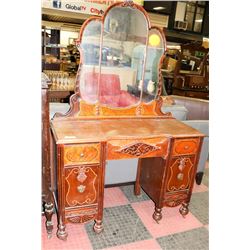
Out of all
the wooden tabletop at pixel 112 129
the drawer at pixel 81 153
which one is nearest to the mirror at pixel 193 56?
the wooden tabletop at pixel 112 129

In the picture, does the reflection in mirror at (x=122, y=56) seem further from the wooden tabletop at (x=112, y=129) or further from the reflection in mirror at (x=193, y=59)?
the reflection in mirror at (x=193, y=59)

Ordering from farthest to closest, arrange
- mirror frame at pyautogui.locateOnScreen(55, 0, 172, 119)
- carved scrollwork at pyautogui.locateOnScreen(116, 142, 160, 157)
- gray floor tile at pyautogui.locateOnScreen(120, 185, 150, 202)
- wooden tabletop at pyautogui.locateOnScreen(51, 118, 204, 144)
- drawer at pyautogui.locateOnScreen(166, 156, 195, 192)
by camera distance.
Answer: gray floor tile at pyautogui.locateOnScreen(120, 185, 150, 202)
drawer at pyautogui.locateOnScreen(166, 156, 195, 192)
mirror frame at pyautogui.locateOnScreen(55, 0, 172, 119)
carved scrollwork at pyautogui.locateOnScreen(116, 142, 160, 157)
wooden tabletop at pyautogui.locateOnScreen(51, 118, 204, 144)

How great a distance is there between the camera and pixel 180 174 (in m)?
1.99

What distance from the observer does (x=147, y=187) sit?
2213 mm

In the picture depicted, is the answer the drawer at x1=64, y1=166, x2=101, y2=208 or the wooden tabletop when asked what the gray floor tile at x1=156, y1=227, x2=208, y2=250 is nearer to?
the drawer at x1=64, y1=166, x2=101, y2=208

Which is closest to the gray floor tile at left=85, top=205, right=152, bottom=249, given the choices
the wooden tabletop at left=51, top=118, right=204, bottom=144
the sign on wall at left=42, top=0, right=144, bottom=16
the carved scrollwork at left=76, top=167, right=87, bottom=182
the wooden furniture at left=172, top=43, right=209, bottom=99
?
the carved scrollwork at left=76, top=167, right=87, bottom=182

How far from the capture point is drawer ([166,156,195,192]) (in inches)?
76.1

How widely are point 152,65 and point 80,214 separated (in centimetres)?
133

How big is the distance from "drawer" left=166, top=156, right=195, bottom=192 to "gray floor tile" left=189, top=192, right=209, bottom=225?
36cm

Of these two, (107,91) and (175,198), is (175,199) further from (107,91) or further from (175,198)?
(107,91)

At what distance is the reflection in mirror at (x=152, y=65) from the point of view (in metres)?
1.99
